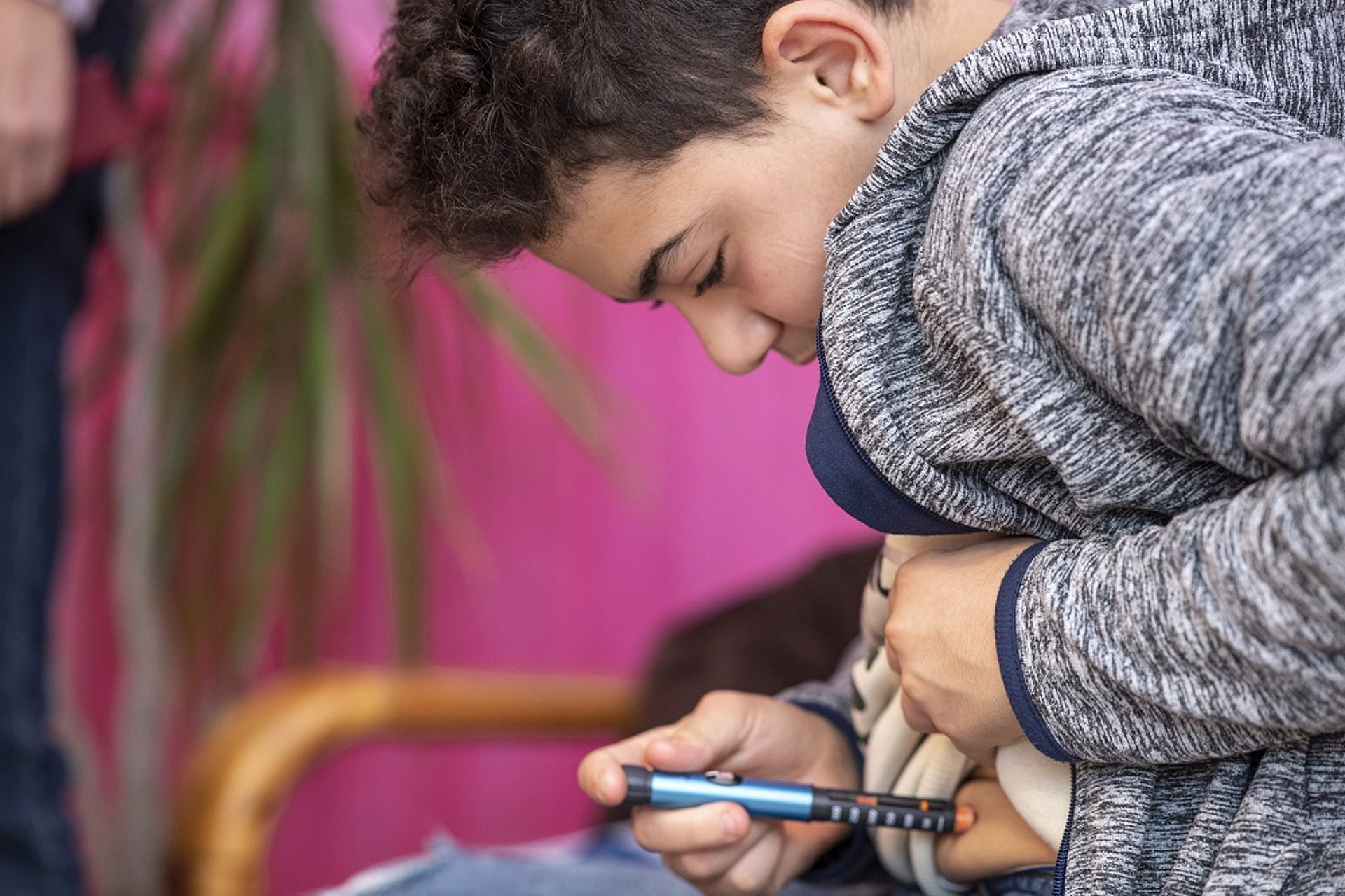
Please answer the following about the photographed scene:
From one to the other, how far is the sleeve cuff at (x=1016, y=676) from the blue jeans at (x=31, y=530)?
1.00 m

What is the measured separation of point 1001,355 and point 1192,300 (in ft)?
0.33

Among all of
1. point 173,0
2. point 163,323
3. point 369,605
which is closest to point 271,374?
point 163,323

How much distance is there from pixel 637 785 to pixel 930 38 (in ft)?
1.56

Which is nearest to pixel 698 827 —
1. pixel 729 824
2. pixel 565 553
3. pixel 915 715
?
pixel 729 824

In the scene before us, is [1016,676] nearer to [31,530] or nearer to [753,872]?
[753,872]

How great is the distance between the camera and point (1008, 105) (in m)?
0.65

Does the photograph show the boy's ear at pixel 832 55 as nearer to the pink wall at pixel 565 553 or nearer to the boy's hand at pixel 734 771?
the boy's hand at pixel 734 771

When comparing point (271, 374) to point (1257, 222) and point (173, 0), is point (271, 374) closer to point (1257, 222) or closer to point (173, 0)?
point (173, 0)

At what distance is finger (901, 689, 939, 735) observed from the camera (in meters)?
0.78

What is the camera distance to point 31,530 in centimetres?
134

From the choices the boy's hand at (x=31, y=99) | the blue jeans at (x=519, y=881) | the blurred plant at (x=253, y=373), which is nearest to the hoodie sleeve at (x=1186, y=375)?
the blue jeans at (x=519, y=881)

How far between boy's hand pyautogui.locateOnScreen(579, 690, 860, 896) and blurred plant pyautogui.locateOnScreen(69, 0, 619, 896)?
0.87m

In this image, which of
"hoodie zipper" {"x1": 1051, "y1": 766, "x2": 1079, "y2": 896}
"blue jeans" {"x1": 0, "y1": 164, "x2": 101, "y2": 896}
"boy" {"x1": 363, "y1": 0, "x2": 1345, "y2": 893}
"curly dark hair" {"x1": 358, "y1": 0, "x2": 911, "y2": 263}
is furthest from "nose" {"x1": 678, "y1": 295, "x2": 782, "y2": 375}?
"blue jeans" {"x1": 0, "y1": 164, "x2": 101, "y2": 896}

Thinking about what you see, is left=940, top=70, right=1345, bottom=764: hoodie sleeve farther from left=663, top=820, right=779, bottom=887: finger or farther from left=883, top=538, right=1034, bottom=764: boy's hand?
left=663, top=820, right=779, bottom=887: finger
